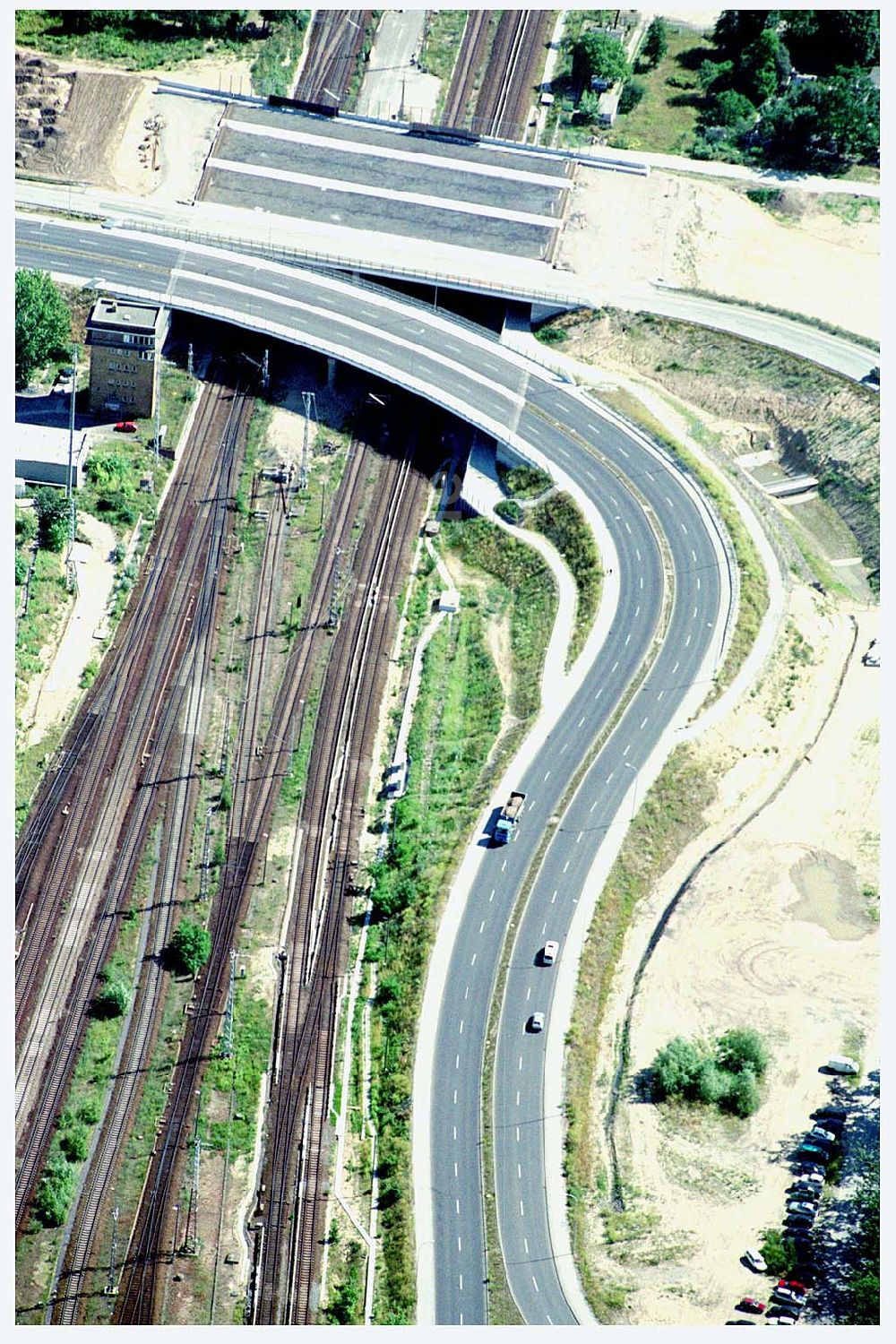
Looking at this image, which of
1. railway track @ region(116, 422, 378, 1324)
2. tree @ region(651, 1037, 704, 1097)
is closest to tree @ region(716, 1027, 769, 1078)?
→ tree @ region(651, 1037, 704, 1097)

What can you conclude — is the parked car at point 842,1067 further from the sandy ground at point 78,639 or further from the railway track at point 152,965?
the sandy ground at point 78,639

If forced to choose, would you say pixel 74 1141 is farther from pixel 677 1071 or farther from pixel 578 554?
pixel 578 554

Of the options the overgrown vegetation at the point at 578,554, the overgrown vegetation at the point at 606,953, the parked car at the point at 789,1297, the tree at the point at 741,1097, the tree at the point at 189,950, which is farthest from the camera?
the overgrown vegetation at the point at 578,554

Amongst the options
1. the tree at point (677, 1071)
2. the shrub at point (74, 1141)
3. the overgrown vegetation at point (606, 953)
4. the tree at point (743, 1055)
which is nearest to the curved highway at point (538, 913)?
the overgrown vegetation at point (606, 953)

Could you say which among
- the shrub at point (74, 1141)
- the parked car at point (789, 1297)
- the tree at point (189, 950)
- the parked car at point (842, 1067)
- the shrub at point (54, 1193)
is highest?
the tree at point (189, 950)

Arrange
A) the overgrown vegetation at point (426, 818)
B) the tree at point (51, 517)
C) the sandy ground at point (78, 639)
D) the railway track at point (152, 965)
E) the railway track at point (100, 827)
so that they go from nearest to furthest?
the railway track at point (152, 965)
the overgrown vegetation at point (426, 818)
the railway track at point (100, 827)
the sandy ground at point (78, 639)
the tree at point (51, 517)

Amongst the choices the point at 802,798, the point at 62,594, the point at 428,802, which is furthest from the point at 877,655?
the point at 62,594

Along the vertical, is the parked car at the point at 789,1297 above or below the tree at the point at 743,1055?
below

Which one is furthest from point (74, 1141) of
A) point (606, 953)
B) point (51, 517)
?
point (51, 517)
